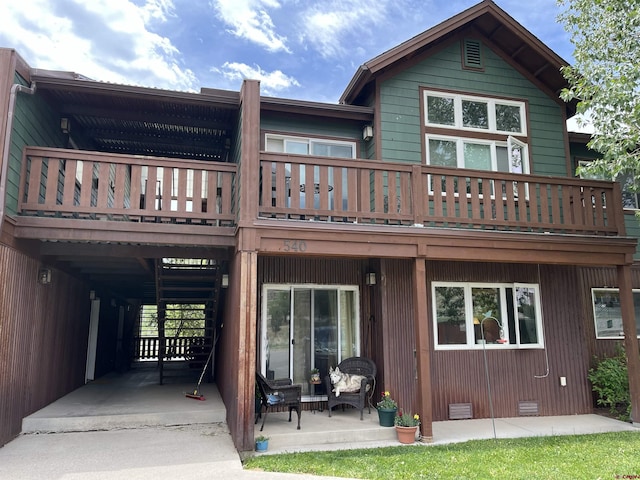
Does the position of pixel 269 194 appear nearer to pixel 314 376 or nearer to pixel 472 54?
pixel 314 376

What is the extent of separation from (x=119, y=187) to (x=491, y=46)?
7231mm

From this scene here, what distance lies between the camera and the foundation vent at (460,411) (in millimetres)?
7402

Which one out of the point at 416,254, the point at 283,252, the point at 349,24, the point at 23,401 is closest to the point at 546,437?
the point at 416,254

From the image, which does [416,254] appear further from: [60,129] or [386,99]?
[60,129]

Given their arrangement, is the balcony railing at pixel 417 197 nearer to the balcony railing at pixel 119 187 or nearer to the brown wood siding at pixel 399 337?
the balcony railing at pixel 119 187

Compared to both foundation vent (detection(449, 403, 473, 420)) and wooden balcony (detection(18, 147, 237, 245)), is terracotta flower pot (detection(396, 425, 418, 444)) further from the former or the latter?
wooden balcony (detection(18, 147, 237, 245))

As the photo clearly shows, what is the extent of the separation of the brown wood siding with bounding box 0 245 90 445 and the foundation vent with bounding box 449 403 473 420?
6.24 m

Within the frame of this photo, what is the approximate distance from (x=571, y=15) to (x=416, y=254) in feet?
16.3

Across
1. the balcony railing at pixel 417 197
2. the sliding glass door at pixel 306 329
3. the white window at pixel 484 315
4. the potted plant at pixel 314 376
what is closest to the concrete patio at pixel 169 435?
the potted plant at pixel 314 376

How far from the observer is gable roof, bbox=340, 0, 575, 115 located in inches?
309

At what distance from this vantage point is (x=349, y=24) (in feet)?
63.5

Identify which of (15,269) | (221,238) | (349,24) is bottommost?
(15,269)

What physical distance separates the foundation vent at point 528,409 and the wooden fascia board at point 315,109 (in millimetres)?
5535

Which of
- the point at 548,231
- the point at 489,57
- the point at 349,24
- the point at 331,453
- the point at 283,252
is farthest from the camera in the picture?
the point at 349,24
